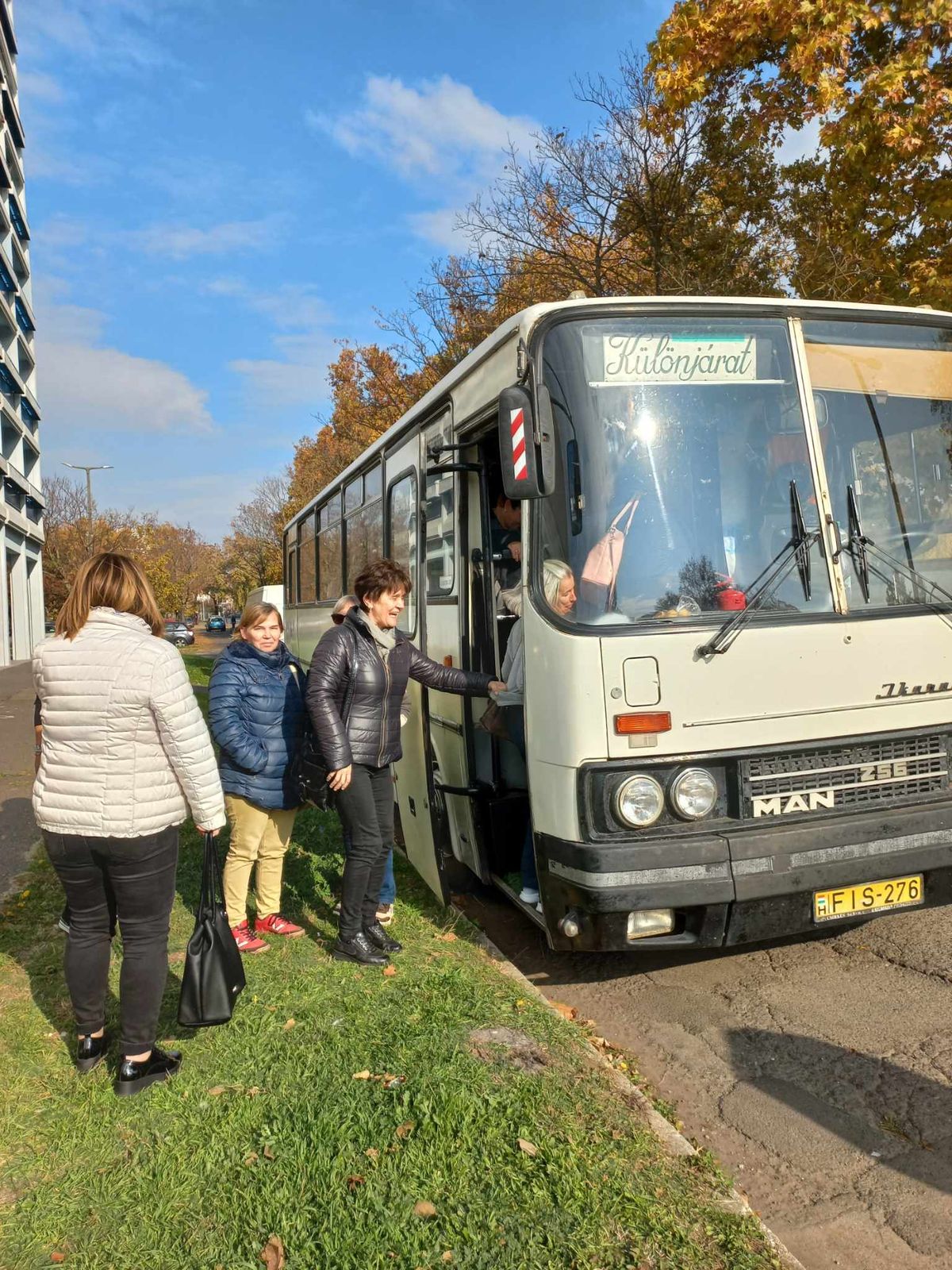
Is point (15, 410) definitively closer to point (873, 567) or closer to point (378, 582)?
point (378, 582)

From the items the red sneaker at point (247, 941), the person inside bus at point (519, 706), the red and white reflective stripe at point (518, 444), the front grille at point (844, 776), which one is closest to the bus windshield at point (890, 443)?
the front grille at point (844, 776)

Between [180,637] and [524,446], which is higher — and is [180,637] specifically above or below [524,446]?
above

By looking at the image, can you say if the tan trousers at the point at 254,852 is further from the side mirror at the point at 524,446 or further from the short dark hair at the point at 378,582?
the side mirror at the point at 524,446

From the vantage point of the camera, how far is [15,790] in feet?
34.9

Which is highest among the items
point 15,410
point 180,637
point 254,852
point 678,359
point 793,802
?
point 15,410

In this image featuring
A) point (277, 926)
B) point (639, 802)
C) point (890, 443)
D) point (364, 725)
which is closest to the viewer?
point (639, 802)

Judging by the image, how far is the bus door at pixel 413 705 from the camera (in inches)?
222

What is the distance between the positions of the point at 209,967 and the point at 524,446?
8.16ft

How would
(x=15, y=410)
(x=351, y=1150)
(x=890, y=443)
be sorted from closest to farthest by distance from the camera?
(x=351, y=1150)
(x=890, y=443)
(x=15, y=410)

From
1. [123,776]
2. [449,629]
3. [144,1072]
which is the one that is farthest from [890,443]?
[144,1072]

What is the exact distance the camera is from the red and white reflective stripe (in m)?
4.21

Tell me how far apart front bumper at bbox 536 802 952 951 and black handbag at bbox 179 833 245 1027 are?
1.34m

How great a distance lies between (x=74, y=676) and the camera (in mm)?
3637

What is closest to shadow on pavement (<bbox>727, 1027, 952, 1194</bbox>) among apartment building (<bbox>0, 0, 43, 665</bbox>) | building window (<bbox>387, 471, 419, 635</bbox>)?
building window (<bbox>387, 471, 419, 635</bbox>)
